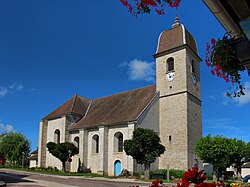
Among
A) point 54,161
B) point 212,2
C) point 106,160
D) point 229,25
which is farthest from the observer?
point 54,161

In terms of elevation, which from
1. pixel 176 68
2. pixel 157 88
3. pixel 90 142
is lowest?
pixel 90 142

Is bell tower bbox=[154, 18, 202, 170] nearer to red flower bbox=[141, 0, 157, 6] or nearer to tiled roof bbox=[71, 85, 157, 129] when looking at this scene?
tiled roof bbox=[71, 85, 157, 129]

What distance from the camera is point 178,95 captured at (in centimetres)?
3061

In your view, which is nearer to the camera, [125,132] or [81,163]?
[125,132]

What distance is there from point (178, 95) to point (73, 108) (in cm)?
1429

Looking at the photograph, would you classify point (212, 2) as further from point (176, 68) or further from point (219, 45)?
point (176, 68)

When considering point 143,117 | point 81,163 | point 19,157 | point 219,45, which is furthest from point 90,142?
point 219,45

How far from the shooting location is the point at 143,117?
29.3 metres

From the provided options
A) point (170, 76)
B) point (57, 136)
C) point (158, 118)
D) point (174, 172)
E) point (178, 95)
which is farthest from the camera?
point (57, 136)

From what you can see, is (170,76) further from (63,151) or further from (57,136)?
(57,136)

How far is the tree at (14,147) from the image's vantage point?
2064 inches

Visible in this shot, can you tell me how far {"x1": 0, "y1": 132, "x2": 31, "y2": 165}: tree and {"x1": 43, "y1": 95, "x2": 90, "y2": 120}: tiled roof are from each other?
17015mm

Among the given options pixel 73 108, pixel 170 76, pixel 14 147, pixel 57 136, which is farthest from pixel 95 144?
pixel 14 147

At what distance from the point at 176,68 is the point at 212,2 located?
29254mm
